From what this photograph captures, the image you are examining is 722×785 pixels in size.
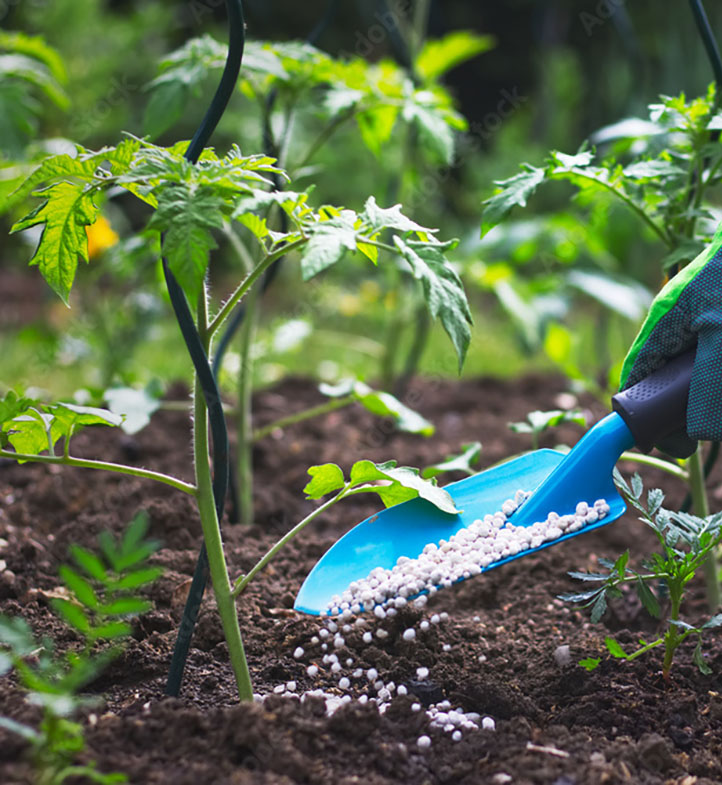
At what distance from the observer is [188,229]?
35.7 inches

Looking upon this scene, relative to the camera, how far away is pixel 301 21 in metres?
6.02

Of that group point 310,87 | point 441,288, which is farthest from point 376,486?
point 310,87

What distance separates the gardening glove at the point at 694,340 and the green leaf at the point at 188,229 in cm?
69

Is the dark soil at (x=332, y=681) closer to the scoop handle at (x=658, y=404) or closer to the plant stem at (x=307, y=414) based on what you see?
the plant stem at (x=307, y=414)

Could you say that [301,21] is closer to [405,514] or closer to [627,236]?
[627,236]

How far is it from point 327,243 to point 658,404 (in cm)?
58

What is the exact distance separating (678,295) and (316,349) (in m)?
2.77

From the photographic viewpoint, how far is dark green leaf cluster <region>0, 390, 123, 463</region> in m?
1.05

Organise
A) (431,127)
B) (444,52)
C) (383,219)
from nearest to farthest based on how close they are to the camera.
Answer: (383,219), (431,127), (444,52)

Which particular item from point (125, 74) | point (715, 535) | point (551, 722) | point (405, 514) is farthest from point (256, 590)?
point (125, 74)

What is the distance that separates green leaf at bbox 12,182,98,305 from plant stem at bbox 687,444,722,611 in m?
1.06

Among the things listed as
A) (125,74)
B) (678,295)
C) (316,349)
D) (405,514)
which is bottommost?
(316,349)

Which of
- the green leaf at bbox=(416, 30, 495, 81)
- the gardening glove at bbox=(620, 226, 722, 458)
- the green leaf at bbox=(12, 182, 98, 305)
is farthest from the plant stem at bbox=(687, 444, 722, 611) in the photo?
the green leaf at bbox=(416, 30, 495, 81)

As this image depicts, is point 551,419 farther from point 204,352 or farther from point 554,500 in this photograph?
point 204,352
